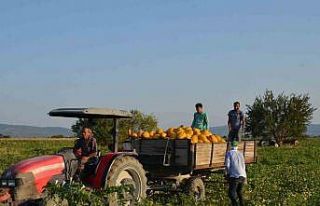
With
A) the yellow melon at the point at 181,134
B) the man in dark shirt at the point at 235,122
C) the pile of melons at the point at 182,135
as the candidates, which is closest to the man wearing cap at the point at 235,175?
the pile of melons at the point at 182,135

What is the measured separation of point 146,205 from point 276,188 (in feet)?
22.8

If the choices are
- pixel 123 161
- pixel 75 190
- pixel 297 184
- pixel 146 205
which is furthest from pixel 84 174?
pixel 297 184

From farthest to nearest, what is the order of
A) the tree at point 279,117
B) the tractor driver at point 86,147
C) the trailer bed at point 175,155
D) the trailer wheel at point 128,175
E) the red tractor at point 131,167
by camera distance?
the tree at point 279,117
the trailer bed at point 175,155
the tractor driver at point 86,147
the trailer wheel at point 128,175
the red tractor at point 131,167

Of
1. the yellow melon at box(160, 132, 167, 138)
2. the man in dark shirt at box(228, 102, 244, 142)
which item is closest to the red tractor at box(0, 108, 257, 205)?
the yellow melon at box(160, 132, 167, 138)

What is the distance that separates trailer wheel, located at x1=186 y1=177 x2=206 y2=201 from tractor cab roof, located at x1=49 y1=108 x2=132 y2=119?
9.05 feet

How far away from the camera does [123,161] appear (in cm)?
1142

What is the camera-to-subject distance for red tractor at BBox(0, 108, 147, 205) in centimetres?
984

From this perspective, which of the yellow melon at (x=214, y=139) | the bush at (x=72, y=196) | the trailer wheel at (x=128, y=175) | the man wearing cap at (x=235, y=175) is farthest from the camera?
the yellow melon at (x=214, y=139)

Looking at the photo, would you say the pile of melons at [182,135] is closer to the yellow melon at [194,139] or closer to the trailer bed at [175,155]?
the yellow melon at [194,139]

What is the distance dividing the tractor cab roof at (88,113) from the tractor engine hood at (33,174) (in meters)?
0.83

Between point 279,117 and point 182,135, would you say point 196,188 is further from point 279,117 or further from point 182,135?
point 279,117

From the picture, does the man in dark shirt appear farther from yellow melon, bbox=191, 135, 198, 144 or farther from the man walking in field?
yellow melon, bbox=191, 135, 198, 144

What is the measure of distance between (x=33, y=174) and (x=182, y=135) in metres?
4.60

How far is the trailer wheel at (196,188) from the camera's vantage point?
1333cm
